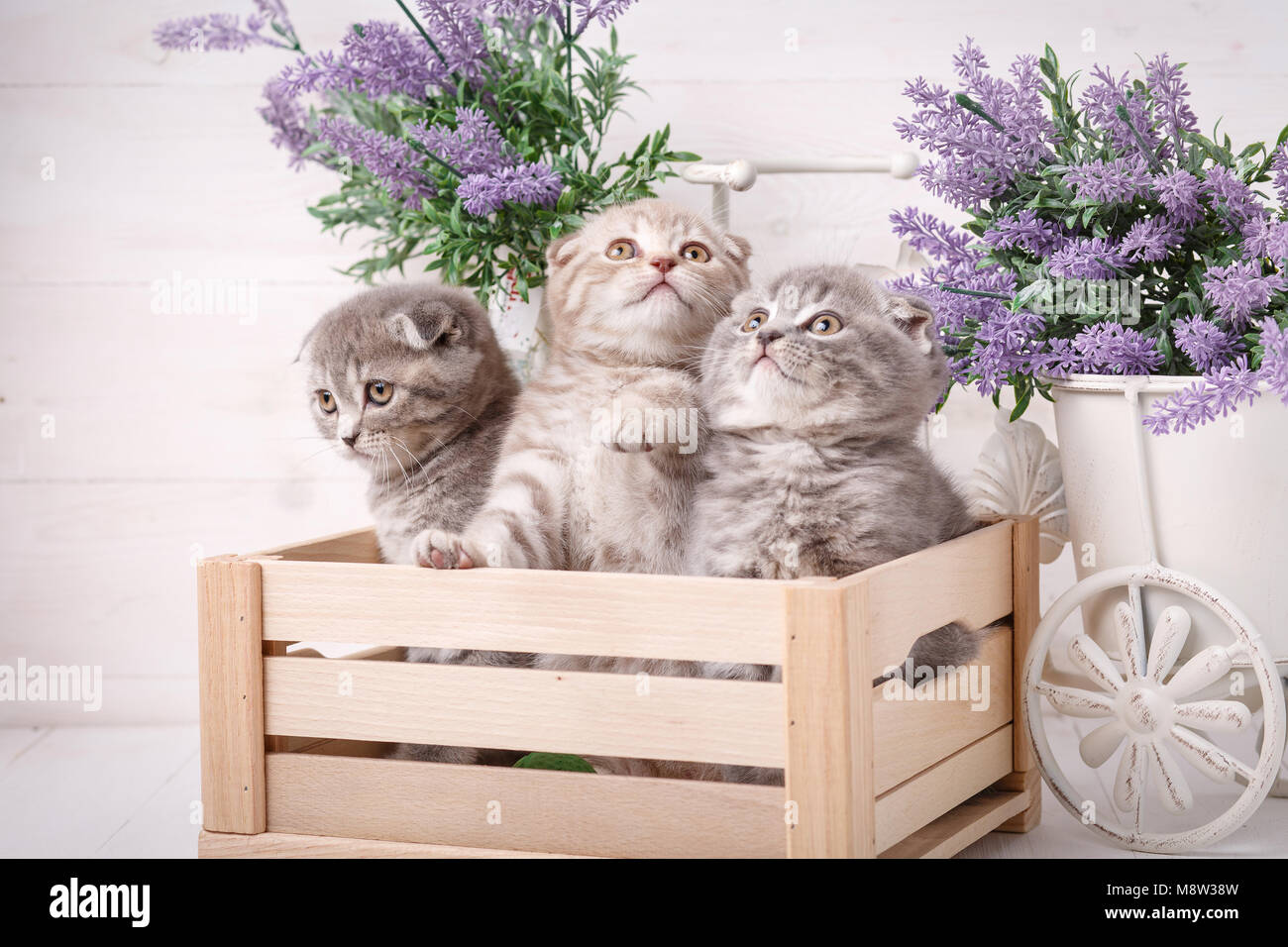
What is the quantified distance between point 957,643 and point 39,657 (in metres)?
1.44

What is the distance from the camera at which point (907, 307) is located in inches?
41.8

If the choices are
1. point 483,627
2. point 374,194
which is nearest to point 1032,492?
point 483,627

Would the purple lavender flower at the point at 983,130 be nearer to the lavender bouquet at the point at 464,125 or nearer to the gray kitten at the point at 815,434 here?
the gray kitten at the point at 815,434

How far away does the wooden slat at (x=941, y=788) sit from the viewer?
38.3 inches

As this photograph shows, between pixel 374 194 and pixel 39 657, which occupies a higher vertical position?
pixel 374 194

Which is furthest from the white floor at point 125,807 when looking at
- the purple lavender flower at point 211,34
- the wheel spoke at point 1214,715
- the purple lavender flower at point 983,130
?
the purple lavender flower at point 211,34

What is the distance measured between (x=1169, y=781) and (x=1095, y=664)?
0.12 meters

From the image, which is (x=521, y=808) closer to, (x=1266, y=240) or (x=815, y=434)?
(x=815, y=434)

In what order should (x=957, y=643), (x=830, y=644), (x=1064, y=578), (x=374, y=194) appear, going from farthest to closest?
(x=1064, y=578) < (x=374, y=194) < (x=957, y=643) < (x=830, y=644)

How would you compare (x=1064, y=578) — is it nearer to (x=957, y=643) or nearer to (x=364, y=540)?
(x=957, y=643)

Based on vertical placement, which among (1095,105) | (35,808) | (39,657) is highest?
(1095,105)

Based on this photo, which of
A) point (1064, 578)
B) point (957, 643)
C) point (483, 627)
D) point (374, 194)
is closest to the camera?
point (483, 627)

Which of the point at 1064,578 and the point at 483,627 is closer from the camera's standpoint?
the point at 483,627

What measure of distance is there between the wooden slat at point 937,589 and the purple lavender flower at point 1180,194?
346 millimetres
